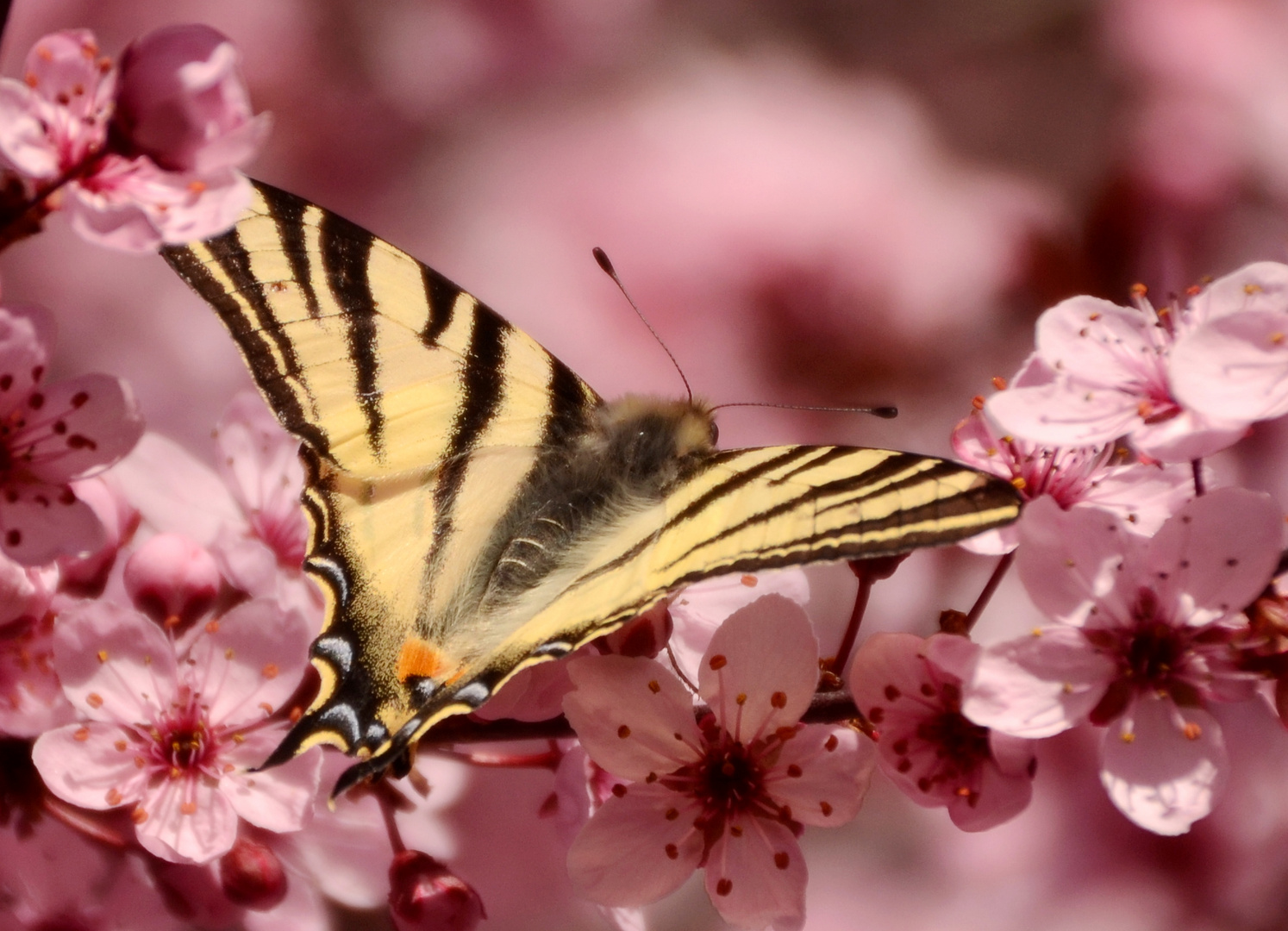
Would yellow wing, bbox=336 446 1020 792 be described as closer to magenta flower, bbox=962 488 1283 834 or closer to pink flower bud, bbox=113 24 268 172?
Result: magenta flower, bbox=962 488 1283 834

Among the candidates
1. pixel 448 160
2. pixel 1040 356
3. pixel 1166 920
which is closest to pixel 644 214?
pixel 448 160

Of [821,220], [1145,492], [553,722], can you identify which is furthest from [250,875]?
[821,220]

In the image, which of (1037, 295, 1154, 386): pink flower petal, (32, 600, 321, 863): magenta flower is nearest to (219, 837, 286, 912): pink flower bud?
(32, 600, 321, 863): magenta flower

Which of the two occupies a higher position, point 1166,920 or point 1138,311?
point 1138,311

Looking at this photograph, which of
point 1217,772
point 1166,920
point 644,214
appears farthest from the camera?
point 1166,920

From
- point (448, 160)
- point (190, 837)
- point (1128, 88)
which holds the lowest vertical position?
point (190, 837)

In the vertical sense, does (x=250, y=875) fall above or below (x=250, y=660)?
below

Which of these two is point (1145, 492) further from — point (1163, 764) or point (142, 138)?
point (142, 138)

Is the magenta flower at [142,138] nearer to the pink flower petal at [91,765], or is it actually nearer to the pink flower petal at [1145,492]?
the pink flower petal at [91,765]

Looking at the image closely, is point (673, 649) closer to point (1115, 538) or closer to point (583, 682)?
point (583, 682)
